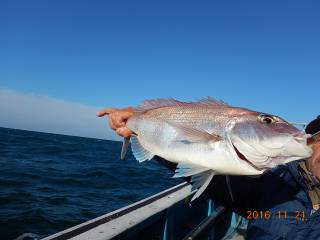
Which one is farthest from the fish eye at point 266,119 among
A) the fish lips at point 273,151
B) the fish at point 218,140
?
the fish lips at point 273,151

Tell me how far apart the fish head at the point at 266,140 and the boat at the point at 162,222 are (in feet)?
5.67

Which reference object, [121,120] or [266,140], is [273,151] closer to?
[266,140]

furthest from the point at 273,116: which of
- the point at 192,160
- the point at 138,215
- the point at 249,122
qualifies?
the point at 138,215

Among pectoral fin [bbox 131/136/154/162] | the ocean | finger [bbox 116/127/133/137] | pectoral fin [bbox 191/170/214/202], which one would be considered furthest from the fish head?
the ocean

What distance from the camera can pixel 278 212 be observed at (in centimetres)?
289

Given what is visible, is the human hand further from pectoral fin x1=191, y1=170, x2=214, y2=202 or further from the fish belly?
pectoral fin x1=191, y1=170, x2=214, y2=202

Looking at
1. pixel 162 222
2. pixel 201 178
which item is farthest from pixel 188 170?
pixel 162 222

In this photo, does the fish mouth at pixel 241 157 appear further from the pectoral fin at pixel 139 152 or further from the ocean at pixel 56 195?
the ocean at pixel 56 195

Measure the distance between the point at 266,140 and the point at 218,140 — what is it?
0.99 feet

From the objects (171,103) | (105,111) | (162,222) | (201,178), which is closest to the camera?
(201,178)

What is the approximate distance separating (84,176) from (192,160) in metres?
18.0

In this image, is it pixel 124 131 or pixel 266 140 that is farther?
pixel 124 131

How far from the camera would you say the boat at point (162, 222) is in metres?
3.52

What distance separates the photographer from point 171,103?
9.44 ft
